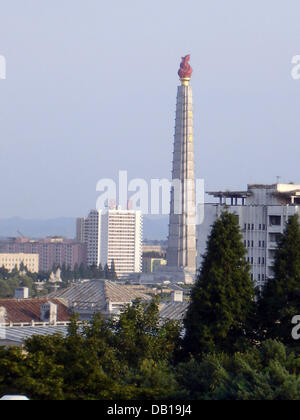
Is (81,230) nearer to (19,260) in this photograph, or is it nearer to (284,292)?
(19,260)

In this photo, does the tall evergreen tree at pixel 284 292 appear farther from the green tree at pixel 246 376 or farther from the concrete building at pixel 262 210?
the concrete building at pixel 262 210

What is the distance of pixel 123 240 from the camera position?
139000 millimetres

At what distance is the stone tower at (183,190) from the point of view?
3981 inches

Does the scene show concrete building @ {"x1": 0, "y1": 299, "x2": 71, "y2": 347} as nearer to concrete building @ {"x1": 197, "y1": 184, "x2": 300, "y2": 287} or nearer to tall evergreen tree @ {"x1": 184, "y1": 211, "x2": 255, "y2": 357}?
concrete building @ {"x1": 197, "y1": 184, "x2": 300, "y2": 287}

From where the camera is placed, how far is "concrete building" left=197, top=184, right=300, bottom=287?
38062 millimetres

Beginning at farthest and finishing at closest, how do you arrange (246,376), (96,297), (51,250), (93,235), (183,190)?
(51,250)
(93,235)
(183,190)
(96,297)
(246,376)

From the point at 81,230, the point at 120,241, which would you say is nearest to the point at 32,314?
the point at 120,241

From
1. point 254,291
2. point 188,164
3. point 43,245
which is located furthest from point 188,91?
point 254,291

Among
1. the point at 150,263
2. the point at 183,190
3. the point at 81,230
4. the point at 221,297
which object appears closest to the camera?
the point at 221,297

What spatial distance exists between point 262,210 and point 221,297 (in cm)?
1929

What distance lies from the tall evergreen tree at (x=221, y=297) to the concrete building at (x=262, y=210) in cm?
1732

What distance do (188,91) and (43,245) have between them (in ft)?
166
